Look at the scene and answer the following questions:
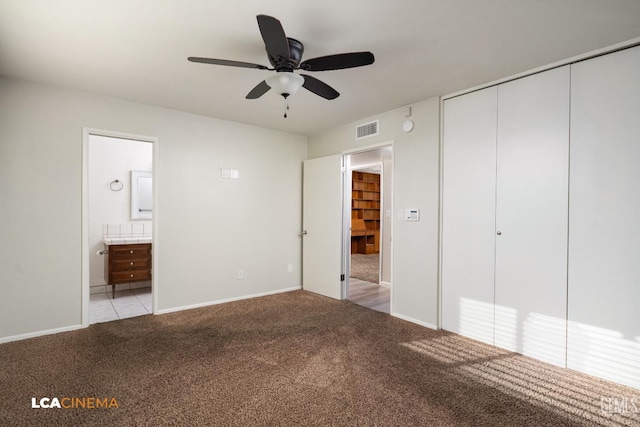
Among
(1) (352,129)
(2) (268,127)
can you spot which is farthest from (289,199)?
(1) (352,129)

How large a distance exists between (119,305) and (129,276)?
1.79ft

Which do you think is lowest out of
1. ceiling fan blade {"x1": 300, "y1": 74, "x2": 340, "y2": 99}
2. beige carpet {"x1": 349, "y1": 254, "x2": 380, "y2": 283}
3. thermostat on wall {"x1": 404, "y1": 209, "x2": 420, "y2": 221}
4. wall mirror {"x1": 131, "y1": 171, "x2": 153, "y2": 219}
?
beige carpet {"x1": 349, "y1": 254, "x2": 380, "y2": 283}

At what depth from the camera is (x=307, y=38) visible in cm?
227

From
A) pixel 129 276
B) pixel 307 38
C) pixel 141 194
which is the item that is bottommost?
pixel 129 276

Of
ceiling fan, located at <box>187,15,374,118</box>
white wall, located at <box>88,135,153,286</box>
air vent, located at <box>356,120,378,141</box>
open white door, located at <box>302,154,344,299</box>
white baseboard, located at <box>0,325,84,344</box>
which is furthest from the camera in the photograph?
white wall, located at <box>88,135,153,286</box>

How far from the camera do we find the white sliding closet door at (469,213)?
3018 mm

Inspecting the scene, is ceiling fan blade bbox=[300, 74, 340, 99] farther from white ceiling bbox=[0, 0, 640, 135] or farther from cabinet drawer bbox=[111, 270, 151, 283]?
cabinet drawer bbox=[111, 270, 151, 283]

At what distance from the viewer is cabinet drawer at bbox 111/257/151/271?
4555mm

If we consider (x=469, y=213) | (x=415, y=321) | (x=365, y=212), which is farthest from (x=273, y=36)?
(x=365, y=212)

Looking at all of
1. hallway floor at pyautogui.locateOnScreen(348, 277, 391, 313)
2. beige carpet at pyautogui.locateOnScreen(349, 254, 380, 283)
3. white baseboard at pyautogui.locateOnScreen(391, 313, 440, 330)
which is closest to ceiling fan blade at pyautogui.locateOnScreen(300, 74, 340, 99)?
white baseboard at pyautogui.locateOnScreen(391, 313, 440, 330)

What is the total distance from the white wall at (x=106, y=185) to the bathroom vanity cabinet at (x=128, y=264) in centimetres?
44

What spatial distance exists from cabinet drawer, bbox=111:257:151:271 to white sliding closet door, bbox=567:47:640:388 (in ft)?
16.9

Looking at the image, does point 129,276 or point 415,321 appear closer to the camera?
point 415,321

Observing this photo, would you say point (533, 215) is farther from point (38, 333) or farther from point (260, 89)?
point (38, 333)
